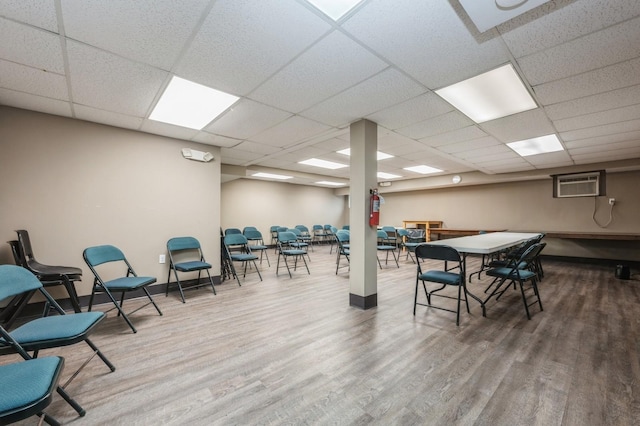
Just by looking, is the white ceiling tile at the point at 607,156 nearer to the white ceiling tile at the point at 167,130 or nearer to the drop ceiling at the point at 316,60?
the drop ceiling at the point at 316,60

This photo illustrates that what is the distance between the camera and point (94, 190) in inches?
133

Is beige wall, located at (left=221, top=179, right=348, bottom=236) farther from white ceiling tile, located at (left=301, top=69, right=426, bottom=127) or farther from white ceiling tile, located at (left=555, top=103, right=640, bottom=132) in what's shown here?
white ceiling tile, located at (left=555, top=103, right=640, bottom=132)

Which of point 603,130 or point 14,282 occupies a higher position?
point 603,130

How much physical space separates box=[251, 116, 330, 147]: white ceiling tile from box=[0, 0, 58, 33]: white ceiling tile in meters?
2.16

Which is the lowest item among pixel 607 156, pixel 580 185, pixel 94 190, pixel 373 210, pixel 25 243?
pixel 25 243

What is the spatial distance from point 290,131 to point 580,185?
6913mm

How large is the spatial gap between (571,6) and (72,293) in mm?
4712

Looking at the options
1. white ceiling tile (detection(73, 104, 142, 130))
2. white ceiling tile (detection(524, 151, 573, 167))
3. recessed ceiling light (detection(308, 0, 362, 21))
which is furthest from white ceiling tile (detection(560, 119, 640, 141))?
white ceiling tile (detection(73, 104, 142, 130))

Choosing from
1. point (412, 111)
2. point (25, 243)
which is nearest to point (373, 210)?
point (412, 111)

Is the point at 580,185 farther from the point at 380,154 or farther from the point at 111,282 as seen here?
the point at 111,282

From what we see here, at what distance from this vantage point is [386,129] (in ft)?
12.3

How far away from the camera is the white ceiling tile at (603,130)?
345 cm

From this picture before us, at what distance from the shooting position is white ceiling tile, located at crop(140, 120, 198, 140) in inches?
136

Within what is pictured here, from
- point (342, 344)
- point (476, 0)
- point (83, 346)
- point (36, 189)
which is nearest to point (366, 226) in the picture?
point (342, 344)
